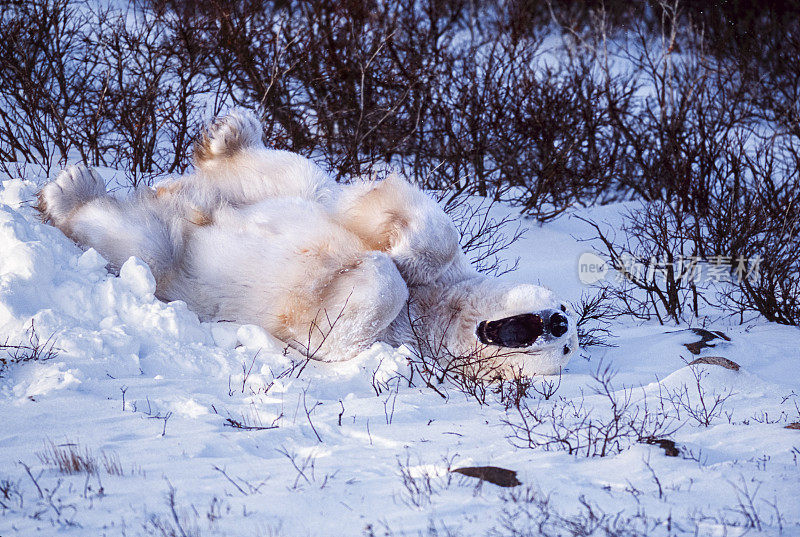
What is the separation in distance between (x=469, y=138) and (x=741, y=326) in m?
3.85

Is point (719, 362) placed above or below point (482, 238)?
below

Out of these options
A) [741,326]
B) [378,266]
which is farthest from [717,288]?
[378,266]

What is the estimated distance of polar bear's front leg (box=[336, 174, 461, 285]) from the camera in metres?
3.54

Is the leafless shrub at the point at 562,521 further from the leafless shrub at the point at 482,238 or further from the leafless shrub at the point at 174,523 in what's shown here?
the leafless shrub at the point at 482,238

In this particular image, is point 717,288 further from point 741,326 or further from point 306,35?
point 306,35

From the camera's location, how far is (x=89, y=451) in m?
2.29

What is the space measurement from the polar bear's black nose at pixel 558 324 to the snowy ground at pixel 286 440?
0.23 meters

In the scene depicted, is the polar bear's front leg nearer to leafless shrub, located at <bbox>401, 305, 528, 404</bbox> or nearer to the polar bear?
the polar bear

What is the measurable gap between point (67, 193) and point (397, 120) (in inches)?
177

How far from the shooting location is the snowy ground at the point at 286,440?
6.26 feet

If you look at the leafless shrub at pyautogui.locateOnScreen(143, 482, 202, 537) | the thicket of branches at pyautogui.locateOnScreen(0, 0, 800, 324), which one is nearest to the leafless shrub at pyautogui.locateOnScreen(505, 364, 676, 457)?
the leafless shrub at pyautogui.locateOnScreen(143, 482, 202, 537)

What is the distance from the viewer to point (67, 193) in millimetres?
3883

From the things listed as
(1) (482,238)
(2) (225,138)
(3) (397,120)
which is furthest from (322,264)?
(3) (397,120)

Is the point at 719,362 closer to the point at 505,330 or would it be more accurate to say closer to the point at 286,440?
the point at 505,330
